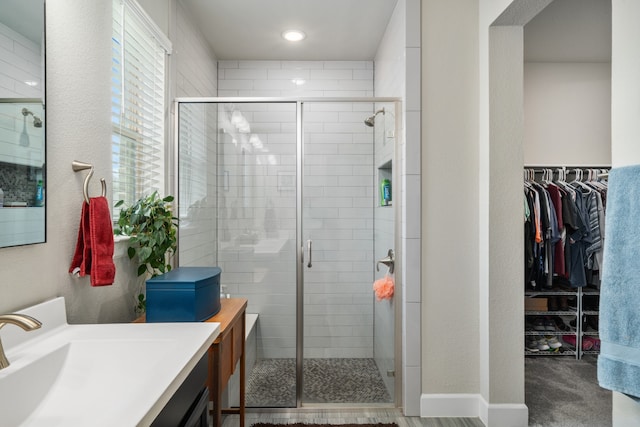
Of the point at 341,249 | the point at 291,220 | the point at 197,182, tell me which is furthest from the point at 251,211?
the point at 341,249

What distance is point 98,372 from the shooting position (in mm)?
1024

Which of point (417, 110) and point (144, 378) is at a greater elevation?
point (417, 110)

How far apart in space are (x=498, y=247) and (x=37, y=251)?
2137 millimetres

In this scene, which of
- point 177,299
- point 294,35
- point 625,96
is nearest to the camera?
point 625,96

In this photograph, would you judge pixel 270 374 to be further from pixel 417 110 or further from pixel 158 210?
pixel 417 110

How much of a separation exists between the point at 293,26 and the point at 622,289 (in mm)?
2551

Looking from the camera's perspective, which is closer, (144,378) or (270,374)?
(144,378)

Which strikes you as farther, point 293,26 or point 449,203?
point 293,26

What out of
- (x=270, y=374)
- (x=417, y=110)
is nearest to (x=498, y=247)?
(x=417, y=110)

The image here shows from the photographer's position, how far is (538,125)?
3.46 metres

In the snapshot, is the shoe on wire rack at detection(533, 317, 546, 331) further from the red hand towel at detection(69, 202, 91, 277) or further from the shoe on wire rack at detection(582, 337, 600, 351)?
the red hand towel at detection(69, 202, 91, 277)

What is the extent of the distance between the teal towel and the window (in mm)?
2013

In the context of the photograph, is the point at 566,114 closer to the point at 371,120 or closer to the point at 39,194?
the point at 371,120

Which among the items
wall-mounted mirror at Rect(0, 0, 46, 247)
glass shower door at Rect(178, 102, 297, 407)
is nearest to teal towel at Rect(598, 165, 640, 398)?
glass shower door at Rect(178, 102, 297, 407)
